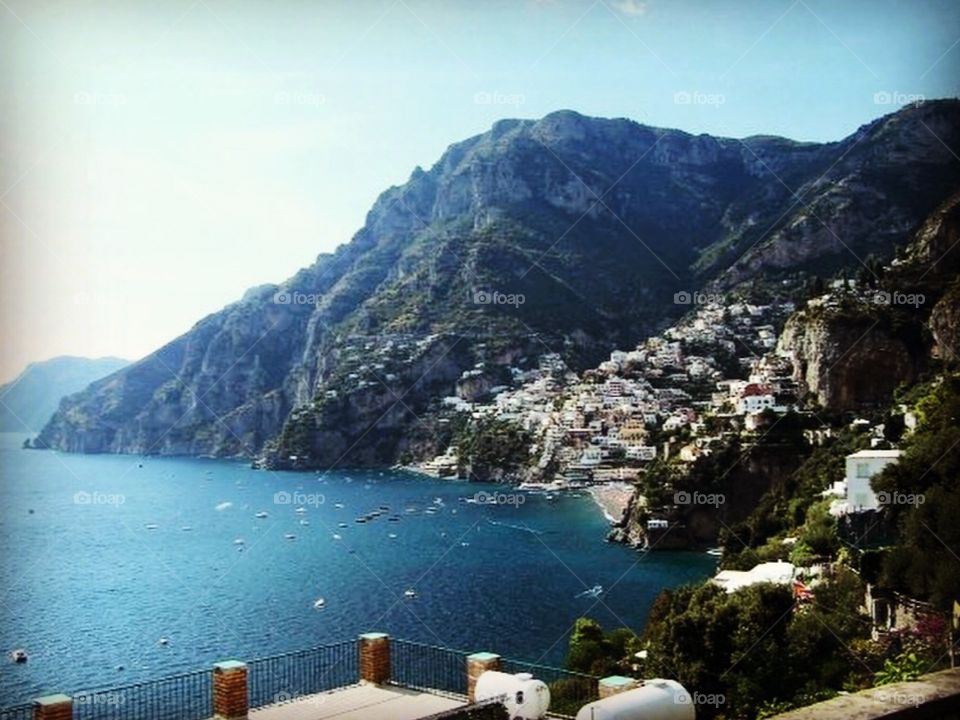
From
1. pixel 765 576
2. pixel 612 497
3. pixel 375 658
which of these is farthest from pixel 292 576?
pixel 375 658

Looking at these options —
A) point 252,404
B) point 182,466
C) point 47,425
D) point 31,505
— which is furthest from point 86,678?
point 47,425

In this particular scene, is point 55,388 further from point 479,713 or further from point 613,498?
point 479,713

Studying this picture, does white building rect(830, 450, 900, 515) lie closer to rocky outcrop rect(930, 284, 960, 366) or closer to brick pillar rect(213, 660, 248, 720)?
rocky outcrop rect(930, 284, 960, 366)

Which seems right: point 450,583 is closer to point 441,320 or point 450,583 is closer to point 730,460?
point 730,460

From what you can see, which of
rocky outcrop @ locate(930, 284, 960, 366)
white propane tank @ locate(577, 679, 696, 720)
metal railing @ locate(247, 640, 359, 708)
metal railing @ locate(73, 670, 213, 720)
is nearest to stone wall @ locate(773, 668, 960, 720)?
white propane tank @ locate(577, 679, 696, 720)

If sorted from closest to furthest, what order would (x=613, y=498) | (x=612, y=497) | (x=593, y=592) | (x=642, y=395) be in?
(x=593, y=592)
(x=613, y=498)
(x=612, y=497)
(x=642, y=395)

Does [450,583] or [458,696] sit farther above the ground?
[458,696]
